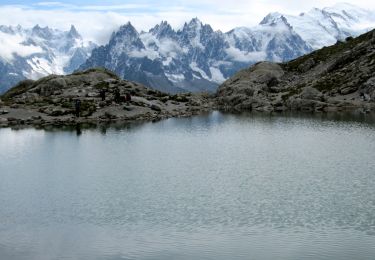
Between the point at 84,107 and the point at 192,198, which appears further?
the point at 84,107

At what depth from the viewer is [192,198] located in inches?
2731

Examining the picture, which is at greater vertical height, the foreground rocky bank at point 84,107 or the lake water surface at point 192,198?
the foreground rocky bank at point 84,107

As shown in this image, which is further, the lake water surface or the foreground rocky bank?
the foreground rocky bank

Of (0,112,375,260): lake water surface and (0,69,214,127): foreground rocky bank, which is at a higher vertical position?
(0,69,214,127): foreground rocky bank

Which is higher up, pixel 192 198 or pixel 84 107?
pixel 84 107

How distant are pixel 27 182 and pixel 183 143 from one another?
143ft

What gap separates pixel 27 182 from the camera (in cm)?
8262

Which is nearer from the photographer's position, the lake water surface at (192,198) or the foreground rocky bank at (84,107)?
the lake water surface at (192,198)

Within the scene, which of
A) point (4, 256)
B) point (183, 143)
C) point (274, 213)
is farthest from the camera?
point (183, 143)

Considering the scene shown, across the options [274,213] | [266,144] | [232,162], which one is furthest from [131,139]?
[274,213]

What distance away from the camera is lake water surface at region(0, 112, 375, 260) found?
2090 inches

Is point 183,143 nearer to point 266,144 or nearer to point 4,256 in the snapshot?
point 266,144

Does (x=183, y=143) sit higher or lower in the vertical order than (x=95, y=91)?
lower

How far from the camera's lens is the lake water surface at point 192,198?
5309 centimetres
